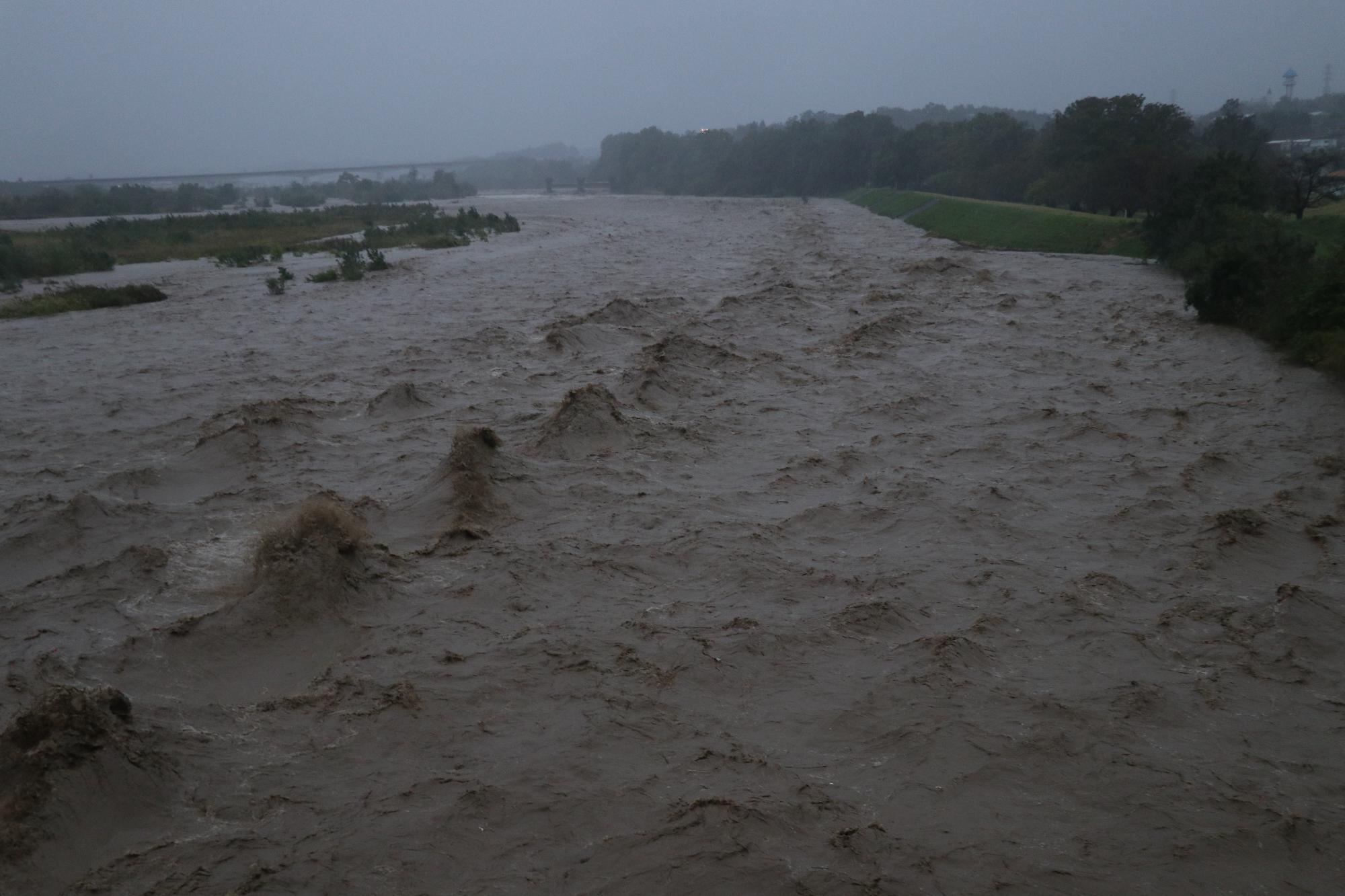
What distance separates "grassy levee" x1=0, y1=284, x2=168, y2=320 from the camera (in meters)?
22.1

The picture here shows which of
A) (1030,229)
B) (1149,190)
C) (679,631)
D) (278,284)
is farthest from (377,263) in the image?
(1149,190)

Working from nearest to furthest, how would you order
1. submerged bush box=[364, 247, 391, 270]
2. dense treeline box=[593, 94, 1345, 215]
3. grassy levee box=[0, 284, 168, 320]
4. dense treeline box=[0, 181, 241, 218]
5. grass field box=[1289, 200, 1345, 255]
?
grassy levee box=[0, 284, 168, 320] → grass field box=[1289, 200, 1345, 255] → submerged bush box=[364, 247, 391, 270] → dense treeline box=[593, 94, 1345, 215] → dense treeline box=[0, 181, 241, 218]

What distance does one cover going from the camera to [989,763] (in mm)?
5480

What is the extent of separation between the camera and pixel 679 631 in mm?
6988

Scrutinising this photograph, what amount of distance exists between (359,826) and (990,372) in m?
12.4

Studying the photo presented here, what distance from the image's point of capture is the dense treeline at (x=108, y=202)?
6962cm

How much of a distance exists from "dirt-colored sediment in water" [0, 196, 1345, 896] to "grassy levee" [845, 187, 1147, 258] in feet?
57.9

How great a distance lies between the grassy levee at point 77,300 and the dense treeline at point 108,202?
54.5m

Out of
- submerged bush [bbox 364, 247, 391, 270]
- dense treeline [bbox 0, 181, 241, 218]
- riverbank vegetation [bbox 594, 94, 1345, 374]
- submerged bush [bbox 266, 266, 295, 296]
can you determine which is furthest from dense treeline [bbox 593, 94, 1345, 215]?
dense treeline [bbox 0, 181, 241, 218]

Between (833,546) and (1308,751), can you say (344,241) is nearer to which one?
(833,546)

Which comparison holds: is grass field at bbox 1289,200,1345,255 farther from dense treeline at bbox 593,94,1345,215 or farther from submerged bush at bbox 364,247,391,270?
submerged bush at bbox 364,247,391,270

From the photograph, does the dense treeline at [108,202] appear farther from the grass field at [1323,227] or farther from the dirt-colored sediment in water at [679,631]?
the grass field at [1323,227]

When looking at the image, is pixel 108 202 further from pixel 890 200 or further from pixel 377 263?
pixel 890 200

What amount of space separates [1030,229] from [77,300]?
30860 mm
